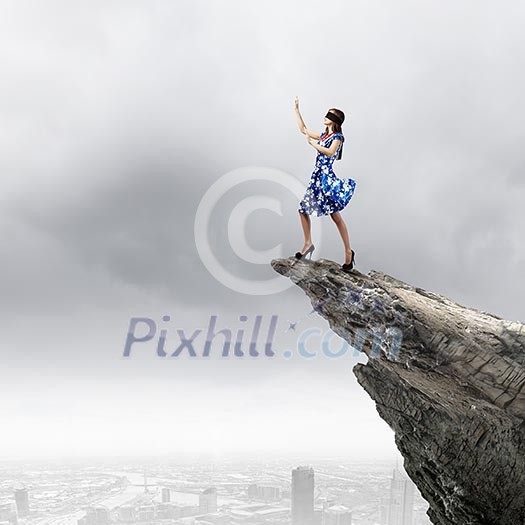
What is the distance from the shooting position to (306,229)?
989 cm

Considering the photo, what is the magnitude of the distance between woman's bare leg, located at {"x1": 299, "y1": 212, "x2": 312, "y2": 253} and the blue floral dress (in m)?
0.14

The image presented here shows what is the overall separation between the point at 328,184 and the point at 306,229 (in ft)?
4.09

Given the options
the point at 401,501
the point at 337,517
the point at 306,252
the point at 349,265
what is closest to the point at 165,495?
the point at 337,517

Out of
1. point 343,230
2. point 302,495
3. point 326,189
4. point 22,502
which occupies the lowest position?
point 22,502

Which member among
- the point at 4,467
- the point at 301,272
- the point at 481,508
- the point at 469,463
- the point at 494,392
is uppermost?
the point at 301,272

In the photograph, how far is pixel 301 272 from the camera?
992 cm

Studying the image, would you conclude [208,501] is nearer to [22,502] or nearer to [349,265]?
[22,502]

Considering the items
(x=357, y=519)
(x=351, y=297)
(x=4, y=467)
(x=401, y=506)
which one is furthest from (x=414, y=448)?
(x=4, y=467)

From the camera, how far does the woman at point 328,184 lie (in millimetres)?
9430

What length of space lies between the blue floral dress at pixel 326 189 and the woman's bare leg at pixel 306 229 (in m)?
0.14

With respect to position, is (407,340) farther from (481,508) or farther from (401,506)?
(401,506)

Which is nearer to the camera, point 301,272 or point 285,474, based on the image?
point 301,272

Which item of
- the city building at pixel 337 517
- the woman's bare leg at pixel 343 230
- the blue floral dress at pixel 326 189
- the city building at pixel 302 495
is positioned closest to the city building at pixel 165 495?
the city building at pixel 337 517

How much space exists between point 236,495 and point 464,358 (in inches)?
3559
